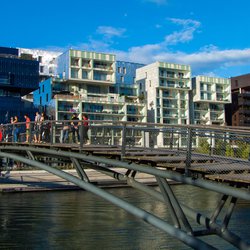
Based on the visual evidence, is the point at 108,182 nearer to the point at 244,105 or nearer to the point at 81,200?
the point at 81,200

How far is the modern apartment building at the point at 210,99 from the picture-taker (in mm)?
89812

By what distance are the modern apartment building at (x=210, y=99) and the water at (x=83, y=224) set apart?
5975 cm

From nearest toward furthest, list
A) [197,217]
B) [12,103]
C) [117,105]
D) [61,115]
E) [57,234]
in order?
[197,217], [57,234], [12,103], [61,115], [117,105]

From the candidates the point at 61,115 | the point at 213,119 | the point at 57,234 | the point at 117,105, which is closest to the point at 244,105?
the point at 213,119

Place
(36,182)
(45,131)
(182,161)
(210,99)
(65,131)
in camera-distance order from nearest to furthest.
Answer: (182,161)
(65,131)
(45,131)
(36,182)
(210,99)

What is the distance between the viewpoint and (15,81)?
6850cm

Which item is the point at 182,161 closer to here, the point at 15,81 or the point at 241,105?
the point at 15,81

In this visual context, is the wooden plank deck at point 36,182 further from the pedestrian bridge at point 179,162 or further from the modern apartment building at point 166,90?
the modern apartment building at point 166,90

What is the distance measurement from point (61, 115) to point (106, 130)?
60065mm

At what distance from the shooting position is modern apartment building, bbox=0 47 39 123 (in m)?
66.6

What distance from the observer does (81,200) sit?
30.0 meters

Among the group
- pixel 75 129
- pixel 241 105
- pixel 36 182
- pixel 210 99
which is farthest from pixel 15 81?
pixel 75 129

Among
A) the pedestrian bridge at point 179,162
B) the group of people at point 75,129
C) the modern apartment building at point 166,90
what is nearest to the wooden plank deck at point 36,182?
the group of people at point 75,129

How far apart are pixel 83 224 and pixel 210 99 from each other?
74390mm
